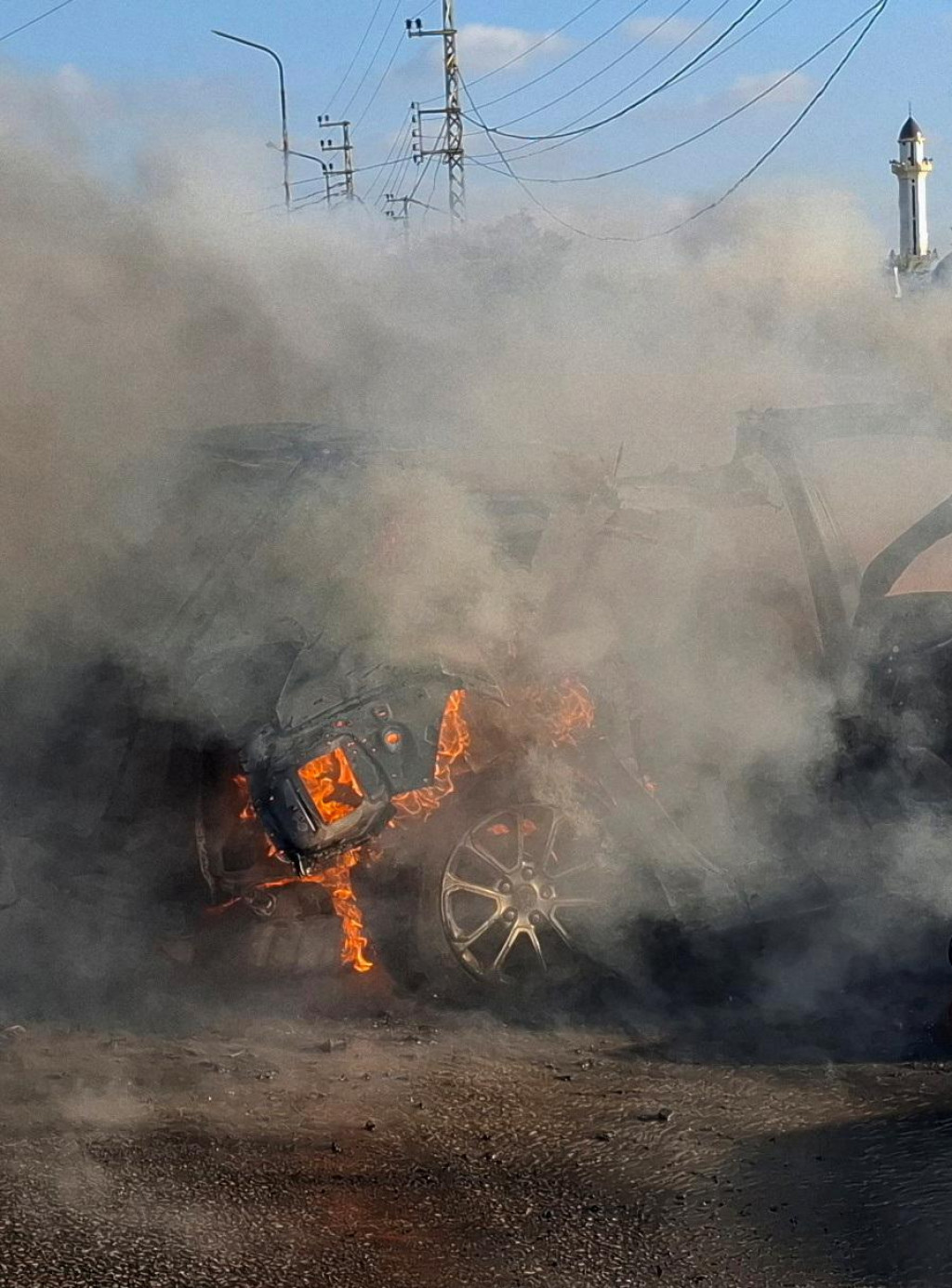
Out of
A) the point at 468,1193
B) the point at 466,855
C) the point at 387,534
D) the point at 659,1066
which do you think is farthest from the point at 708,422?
the point at 468,1193

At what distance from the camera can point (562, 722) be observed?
6465 millimetres

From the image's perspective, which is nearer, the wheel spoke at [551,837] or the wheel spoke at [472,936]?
the wheel spoke at [472,936]

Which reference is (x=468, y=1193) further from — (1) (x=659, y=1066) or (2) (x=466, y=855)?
(2) (x=466, y=855)

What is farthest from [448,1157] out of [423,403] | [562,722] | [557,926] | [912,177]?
[912,177]

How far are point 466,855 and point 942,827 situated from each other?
1797mm

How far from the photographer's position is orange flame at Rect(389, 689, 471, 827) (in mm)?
6191

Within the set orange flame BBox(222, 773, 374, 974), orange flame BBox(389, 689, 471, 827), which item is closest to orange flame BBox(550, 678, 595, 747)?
orange flame BBox(389, 689, 471, 827)

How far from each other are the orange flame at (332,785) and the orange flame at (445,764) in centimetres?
21

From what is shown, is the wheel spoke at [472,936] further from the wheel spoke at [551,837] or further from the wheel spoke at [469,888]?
the wheel spoke at [551,837]

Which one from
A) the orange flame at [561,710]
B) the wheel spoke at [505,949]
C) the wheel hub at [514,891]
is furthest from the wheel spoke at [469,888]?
the orange flame at [561,710]

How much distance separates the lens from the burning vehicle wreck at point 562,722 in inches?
244

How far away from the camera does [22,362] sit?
327 inches

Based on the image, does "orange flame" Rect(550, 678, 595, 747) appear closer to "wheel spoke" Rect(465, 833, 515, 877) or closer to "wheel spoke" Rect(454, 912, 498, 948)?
"wheel spoke" Rect(465, 833, 515, 877)

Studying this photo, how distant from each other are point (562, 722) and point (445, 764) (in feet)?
1.68
